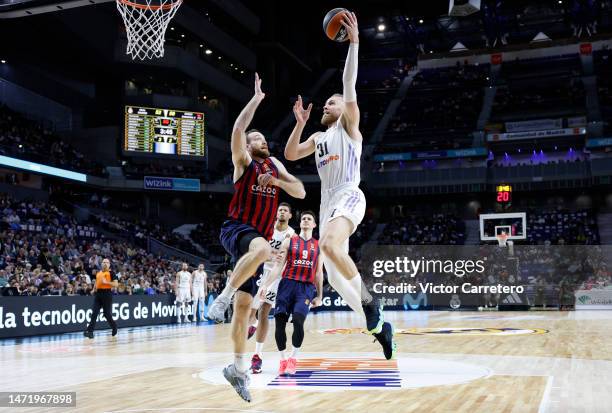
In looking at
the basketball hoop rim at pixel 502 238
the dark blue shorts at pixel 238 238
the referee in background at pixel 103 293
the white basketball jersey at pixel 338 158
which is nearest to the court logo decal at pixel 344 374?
the dark blue shorts at pixel 238 238

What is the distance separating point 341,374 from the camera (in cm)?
891

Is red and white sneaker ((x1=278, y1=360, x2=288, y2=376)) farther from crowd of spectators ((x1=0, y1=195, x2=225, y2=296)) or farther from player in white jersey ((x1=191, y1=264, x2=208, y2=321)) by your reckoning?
player in white jersey ((x1=191, y1=264, x2=208, y2=321))

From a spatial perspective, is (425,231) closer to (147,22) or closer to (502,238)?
(502,238)

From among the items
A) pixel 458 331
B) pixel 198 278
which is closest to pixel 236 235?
pixel 458 331

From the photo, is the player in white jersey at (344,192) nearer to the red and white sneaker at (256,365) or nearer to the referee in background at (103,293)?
the red and white sneaker at (256,365)

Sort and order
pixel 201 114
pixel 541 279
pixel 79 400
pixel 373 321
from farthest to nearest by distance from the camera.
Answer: pixel 201 114, pixel 541 279, pixel 79 400, pixel 373 321

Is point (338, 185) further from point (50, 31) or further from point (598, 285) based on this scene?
point (50, 31)

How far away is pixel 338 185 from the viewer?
6.71m

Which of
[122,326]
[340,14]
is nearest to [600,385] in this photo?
[340,14]

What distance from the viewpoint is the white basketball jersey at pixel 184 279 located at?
68.6 feet

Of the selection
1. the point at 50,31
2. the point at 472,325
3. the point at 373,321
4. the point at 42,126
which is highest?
the point at 50,31

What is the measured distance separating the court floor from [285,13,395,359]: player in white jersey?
0.96m

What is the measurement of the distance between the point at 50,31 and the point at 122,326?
18817mm

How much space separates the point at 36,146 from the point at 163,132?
588 centimetres
